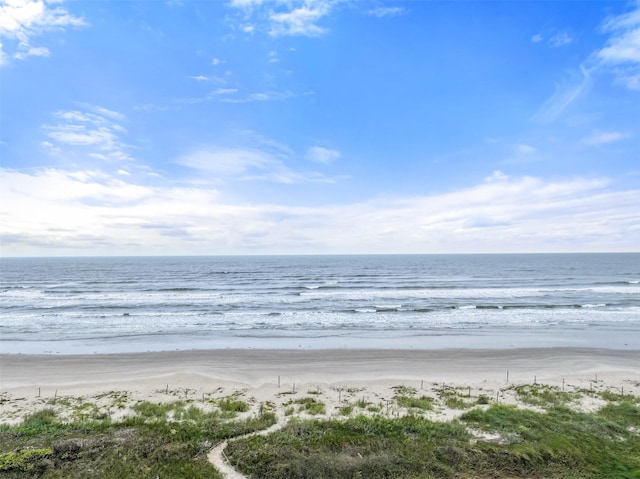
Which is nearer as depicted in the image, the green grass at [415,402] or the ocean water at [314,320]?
the green grass at [415,402]

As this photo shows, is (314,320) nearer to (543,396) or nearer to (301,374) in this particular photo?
(301,374)

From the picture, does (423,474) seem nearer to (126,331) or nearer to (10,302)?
(126,331)

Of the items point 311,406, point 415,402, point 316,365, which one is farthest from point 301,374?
point 415,402

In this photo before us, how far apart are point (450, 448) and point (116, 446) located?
7.51m

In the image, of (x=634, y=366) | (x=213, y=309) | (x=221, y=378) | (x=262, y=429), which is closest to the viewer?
(x=262, y=429)

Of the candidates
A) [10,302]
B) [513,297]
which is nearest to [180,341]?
[10,302]

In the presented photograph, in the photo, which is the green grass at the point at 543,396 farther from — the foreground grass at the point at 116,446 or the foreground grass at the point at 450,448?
the foreground grass at the point at 116,446

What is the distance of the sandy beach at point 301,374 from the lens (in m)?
13.7

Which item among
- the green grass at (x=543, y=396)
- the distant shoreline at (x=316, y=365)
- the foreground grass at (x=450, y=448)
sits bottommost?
the distant shoreline at (x=316, y=365)

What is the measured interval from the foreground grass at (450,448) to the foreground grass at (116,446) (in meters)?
0.90

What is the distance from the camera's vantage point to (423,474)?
6930mm

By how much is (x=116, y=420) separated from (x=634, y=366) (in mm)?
23621

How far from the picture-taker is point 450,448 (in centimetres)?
788

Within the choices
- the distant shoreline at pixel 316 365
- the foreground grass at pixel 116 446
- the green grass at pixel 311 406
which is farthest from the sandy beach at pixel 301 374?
the foreground grass at pixel 116 446
